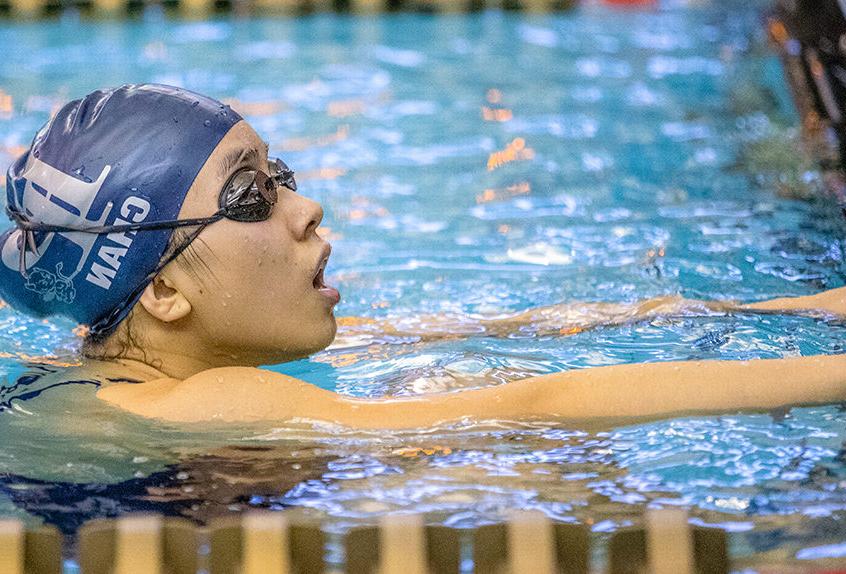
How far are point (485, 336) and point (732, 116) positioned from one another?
3309 mm

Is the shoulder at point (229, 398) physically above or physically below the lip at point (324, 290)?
below

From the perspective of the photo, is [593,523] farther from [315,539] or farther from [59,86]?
[59,86]

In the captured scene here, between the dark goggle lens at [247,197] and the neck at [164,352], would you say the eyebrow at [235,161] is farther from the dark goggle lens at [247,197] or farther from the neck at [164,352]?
the neck at [164,352]

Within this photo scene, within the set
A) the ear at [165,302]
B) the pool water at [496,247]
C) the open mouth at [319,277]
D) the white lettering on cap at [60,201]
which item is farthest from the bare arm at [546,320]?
the white lettering on cap at [60,201]

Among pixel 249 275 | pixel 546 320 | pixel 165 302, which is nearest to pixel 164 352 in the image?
pixel 165 302

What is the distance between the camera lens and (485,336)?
3.37 m

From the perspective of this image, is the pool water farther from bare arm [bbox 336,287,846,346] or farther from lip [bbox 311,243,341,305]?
lip [bbox 311,243,341,305]

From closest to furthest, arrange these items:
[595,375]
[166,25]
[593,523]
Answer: [593,523] → [595,375] → [166,25]

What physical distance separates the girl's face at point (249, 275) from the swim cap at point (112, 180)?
45 millimetres

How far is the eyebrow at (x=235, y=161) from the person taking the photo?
2.60 m

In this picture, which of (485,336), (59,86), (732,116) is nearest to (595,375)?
(485,336)

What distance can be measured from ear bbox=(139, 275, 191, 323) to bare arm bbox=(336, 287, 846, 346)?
85 cm

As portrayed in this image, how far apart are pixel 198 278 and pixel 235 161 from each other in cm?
25

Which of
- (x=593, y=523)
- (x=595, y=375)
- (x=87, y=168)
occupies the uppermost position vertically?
(x=87, y=168)
